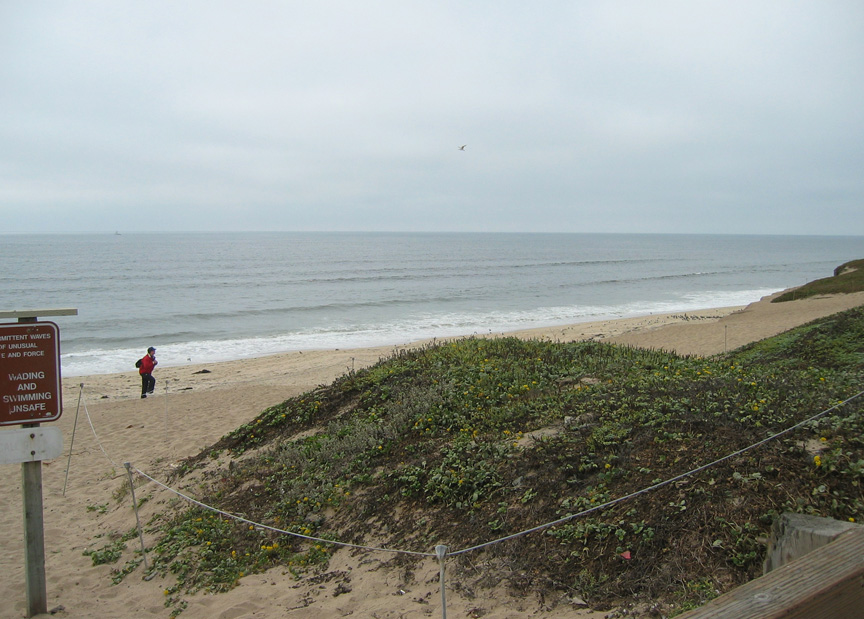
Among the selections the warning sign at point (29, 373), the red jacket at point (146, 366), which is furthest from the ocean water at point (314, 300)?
the warning sign at point (29, 373)

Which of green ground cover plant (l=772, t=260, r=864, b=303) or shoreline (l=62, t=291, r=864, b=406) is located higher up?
green ground cover plant (l=772, t=260, r=864, b=303)

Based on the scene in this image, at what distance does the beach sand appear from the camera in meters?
5.10

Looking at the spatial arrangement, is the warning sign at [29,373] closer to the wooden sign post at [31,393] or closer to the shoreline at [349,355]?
the wooden sign post at [31,393]

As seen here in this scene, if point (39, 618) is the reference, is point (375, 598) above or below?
above

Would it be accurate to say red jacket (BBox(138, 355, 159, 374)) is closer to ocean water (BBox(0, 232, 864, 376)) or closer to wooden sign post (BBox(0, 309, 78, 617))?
ocean water (BBox(0, 232, 864, 376))

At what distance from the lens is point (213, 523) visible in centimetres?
714

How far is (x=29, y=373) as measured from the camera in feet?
17.4

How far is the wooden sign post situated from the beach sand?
3.61 ft

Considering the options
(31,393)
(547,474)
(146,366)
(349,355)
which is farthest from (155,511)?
(349,355)

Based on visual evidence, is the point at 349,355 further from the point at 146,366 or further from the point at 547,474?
the point at 547,474

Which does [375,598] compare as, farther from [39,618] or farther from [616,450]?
[39,618]

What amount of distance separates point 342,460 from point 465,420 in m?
1.71

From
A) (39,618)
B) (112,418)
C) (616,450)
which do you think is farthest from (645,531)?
(112,418)

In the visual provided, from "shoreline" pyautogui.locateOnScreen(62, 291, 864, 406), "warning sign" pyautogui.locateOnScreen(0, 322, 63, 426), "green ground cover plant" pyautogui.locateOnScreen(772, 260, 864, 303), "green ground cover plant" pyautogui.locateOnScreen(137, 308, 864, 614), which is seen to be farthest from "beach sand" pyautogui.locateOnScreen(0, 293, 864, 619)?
"green ground cover plant" pyautogui.locateOnScreen(772, 260, 864, 303)
